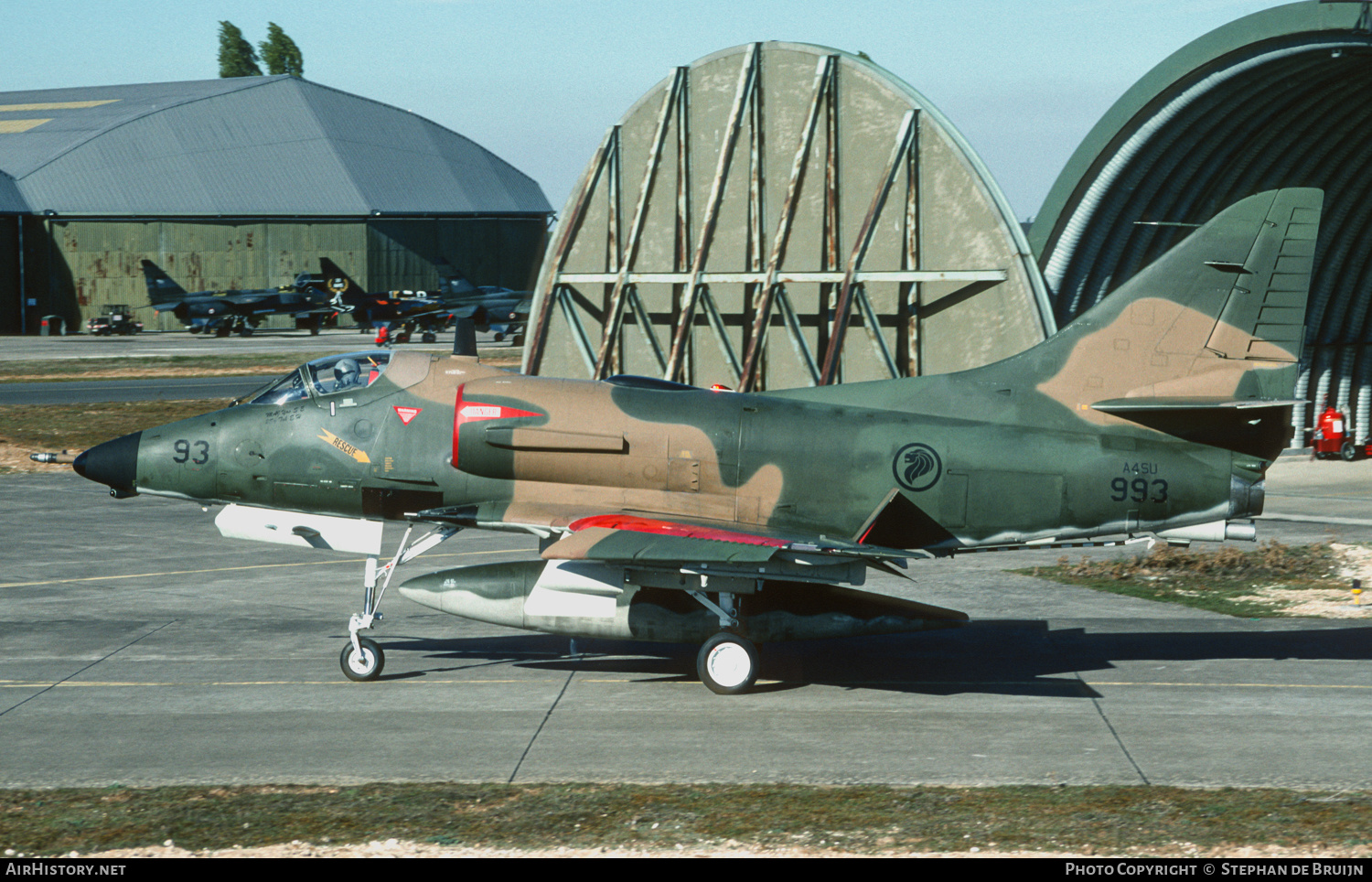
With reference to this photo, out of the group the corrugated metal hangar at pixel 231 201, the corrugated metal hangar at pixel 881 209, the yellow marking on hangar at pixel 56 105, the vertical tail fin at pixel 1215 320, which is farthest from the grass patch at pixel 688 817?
the yellow marking on hangar at pixel 56 105

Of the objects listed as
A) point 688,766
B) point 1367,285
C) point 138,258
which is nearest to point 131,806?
point 688,766

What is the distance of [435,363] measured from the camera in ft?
44.6

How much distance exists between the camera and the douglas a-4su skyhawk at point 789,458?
1269cm

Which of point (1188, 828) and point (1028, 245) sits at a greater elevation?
point (1028, 245)

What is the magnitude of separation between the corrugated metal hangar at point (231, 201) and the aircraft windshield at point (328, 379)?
244 ft

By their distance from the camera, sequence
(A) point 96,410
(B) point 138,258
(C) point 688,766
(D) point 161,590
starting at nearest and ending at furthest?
1. (C) point 688,766
2. (D) point 161,590
3. (A) point 96,410
4. (B) point 138,258

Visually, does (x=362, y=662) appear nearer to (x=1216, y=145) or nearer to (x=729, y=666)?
(x=729, y=666)

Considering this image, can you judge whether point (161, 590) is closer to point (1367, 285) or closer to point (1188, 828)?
point (1188, 828)

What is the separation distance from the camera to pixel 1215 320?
12906mm

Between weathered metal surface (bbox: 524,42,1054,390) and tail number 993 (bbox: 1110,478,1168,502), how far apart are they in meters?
10.1

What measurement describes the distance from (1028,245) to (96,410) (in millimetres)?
28344

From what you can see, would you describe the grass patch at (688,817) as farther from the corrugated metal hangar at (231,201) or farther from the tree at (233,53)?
the tree at (233,53)

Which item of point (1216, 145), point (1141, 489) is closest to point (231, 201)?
point (1216, 145)

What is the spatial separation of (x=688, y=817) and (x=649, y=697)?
11.2ft
